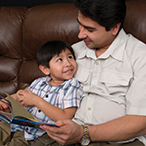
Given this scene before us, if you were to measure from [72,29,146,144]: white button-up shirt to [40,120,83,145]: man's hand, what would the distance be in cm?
19

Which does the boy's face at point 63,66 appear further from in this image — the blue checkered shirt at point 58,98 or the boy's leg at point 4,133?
the boy's leg at point 4,133

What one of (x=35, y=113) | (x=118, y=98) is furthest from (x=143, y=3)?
(x=35, y=113)

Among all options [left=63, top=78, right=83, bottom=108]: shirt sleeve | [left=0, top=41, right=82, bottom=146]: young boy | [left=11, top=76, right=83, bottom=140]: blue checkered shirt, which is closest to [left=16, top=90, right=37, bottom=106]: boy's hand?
[left=0, top=41, right=82, bottom=146]: young boy

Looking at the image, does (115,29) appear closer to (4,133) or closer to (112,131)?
(112,131)

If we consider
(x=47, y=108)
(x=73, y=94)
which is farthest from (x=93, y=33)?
(x=47, y=108)

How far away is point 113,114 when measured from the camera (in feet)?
3.91

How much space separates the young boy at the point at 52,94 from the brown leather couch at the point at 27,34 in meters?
0.34

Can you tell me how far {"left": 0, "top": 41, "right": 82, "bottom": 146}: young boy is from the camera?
4.23 feet

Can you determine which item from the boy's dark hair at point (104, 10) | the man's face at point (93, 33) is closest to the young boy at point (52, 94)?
the man's face at point (93, 33)

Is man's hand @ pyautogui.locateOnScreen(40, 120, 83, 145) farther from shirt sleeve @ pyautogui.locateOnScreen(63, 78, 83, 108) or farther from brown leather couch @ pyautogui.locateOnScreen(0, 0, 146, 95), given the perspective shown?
brown leather couch @ pyautogui.locateOnScreen(0, 0, 146, 95)

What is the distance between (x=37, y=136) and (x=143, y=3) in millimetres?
1244

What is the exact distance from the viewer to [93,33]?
50.7 inches

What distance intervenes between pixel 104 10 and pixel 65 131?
0.72m

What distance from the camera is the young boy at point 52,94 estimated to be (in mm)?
1288
